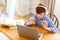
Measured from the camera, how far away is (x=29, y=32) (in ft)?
5.44

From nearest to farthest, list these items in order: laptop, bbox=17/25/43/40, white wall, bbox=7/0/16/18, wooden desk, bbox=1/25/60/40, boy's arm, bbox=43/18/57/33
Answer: laptop, bbox=17/25/43/40 → wooden desk, bbox=1/25/60/40 → boy's arm, bbox=43/18/57/33 → white wall, bbox=7/0/16/18

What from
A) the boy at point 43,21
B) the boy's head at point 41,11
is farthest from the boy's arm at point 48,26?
the boy's head at point 41,11

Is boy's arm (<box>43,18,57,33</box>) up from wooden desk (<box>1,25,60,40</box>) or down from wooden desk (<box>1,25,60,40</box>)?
up

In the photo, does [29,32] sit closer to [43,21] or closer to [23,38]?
[23,38]

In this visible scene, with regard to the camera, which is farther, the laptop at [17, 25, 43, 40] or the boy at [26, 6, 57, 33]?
the boy at [26, 6, 57, 33]

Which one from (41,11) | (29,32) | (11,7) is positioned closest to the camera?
(29,32)

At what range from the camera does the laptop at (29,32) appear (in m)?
1.62

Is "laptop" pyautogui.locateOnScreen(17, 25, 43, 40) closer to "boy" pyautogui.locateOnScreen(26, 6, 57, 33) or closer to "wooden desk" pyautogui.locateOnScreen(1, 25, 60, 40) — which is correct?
→ "wooden desk" pyautogui.locateOnScreen(1, 25, 60, 40)

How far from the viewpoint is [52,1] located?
138 inches

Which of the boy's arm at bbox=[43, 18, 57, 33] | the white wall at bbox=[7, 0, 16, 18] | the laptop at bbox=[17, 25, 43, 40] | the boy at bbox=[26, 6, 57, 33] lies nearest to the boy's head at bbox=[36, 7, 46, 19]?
the boy at bbox=[26, 6, 57, 33]

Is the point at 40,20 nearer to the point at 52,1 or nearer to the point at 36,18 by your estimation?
the point at 36,18

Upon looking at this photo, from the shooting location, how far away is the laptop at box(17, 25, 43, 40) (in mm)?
1615

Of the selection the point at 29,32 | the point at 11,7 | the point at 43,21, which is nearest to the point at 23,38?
the point at 29,32

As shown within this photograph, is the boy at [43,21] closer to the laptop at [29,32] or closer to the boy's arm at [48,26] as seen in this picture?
the boy's arm at [48,26]
